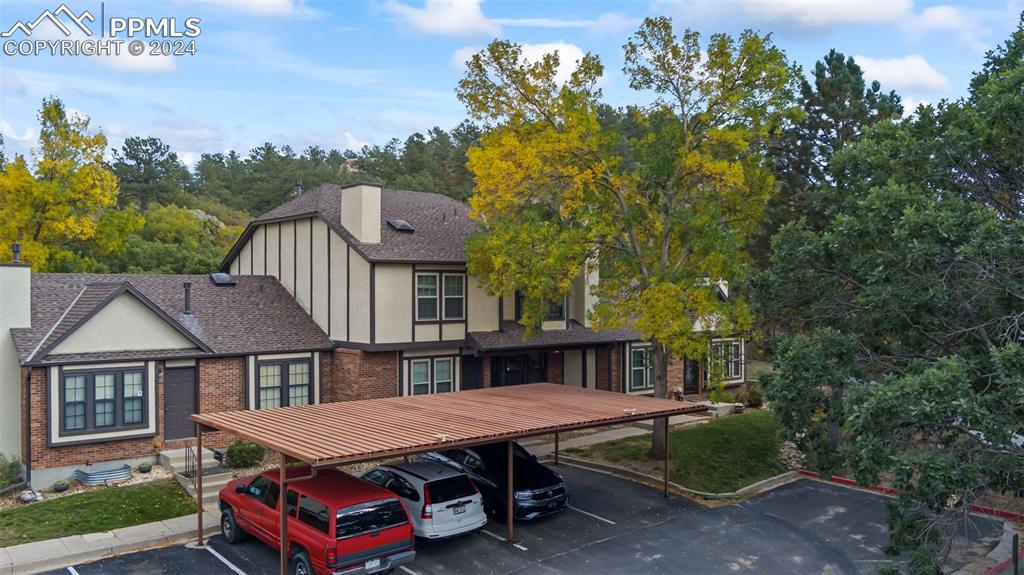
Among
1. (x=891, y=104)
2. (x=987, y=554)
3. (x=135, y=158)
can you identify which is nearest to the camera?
(x=987, y=554)

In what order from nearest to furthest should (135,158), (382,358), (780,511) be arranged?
(780,511), (382,358), (135,158)

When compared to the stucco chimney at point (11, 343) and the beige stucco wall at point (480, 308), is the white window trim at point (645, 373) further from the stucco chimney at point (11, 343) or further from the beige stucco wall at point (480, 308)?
the stucco chimney at point (11, 343)

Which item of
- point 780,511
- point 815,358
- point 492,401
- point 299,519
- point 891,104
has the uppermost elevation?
point 891,104

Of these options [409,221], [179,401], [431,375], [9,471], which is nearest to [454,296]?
[431,375]

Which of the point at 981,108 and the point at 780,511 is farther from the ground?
the point at 981,108

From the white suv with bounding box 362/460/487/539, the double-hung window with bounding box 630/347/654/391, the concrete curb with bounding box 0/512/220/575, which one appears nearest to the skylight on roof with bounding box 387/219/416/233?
the double-hung window with bounding box 630/347/654/391

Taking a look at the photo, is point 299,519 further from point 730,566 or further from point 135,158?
point 135,158

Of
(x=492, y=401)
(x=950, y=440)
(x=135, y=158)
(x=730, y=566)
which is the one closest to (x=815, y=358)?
(x=950, y=440)

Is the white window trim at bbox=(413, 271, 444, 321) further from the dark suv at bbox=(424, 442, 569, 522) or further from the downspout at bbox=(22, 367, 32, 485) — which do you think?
the downspout at bbox=(22, 367, 32, 485)
